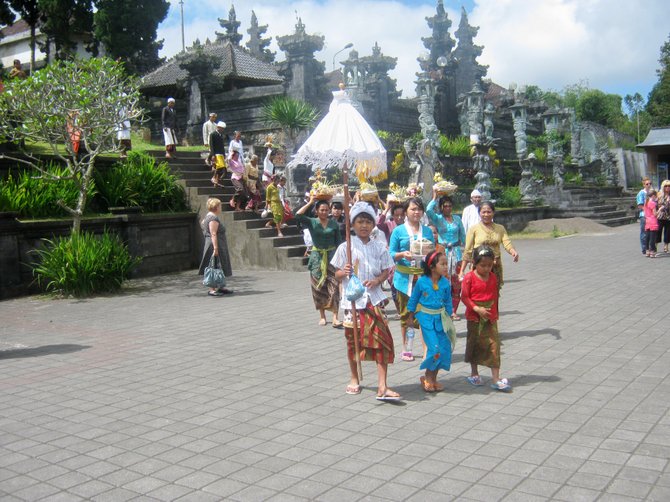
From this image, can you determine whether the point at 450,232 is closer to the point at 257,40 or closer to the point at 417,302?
the point at 417,302

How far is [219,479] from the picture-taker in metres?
4.26

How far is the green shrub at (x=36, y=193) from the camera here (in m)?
12.8

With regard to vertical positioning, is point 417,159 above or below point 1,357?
above

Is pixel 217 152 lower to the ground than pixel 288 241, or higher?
higher

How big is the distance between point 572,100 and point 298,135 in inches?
2096

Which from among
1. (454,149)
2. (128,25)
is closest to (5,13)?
(128,25)

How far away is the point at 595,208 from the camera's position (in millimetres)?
27344

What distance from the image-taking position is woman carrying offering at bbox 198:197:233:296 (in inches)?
467

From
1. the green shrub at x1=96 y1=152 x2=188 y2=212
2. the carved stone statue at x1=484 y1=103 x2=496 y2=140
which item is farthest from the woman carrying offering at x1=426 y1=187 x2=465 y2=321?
the carved stone statue at x1=484 y1=103 x2=496 y2=140

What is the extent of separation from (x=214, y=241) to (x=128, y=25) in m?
22.6

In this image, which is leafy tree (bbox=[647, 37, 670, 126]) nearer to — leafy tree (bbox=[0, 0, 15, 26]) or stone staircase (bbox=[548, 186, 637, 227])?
stone staircase (bbox=[548, 186, 637, 227])

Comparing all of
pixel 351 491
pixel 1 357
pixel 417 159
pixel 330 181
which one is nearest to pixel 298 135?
pixel 330 181

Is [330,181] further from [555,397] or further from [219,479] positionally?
[219,479]

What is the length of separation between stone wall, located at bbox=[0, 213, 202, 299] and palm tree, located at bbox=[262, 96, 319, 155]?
5.89 m
